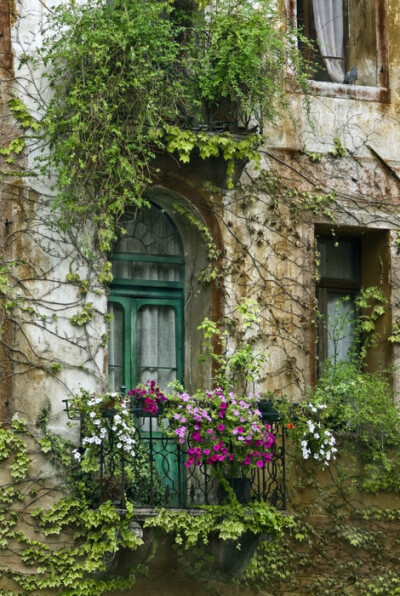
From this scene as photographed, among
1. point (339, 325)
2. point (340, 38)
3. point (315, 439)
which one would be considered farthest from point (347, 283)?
point (340, 38)

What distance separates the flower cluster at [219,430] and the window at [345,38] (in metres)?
4.16

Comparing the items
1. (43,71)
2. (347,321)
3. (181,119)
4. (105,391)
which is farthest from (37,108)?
(347,321)

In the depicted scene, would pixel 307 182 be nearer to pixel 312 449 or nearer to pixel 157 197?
pixel 157 197

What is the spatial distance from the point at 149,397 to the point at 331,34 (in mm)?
5098

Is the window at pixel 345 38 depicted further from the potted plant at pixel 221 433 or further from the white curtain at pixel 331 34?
the potted plant at pixel 221 433

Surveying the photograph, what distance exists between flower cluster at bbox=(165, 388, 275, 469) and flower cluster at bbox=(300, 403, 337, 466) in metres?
0.56

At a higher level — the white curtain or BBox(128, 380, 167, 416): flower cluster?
the white curtain

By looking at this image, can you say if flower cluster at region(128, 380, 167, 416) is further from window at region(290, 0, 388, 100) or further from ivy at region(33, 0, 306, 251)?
window at region(290, 0, 388, 100)

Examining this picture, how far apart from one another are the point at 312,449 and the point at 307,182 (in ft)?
9.41

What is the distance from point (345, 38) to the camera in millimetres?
18641

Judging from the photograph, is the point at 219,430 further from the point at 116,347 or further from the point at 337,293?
the point at 337,293

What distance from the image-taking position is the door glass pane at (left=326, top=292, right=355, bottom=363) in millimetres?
17875

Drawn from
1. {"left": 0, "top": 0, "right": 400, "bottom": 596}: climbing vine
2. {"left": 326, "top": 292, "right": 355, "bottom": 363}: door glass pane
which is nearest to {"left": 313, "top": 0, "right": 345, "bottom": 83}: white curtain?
{"left": 0, "top": 0, "right": 400, "bottom": 596}: climbing vine

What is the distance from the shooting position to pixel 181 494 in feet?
54.7
